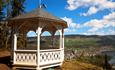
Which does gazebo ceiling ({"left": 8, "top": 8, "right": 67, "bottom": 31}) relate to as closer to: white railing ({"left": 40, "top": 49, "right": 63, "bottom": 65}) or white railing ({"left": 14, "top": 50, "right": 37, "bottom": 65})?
white railing ({"left": 14, "top": 50, "right": 37, "bottom": 65})

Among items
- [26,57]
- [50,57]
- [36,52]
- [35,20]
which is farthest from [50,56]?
[35,20]

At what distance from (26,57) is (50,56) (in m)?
1.74

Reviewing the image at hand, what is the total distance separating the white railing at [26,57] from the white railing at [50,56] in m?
0.52

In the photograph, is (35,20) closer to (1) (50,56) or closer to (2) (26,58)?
(2) (26,58)

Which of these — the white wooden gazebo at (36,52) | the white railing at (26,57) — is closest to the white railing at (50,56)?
the white wooden gazebo at (36,52)

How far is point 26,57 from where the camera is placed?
14.8 meters

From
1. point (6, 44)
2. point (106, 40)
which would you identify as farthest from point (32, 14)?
point (106, 40)

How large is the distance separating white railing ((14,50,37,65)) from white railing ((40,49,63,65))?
518 mm

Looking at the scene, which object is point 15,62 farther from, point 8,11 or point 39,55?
point 8,11

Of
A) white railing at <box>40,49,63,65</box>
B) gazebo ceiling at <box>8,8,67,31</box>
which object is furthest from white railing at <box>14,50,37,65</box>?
gazebo ceiling at <box>8,8,67,31</box>

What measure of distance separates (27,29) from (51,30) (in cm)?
216

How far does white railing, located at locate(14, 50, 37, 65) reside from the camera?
14582 mm

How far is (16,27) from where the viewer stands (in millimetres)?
15547

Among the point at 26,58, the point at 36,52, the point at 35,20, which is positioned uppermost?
the point at 35,20
